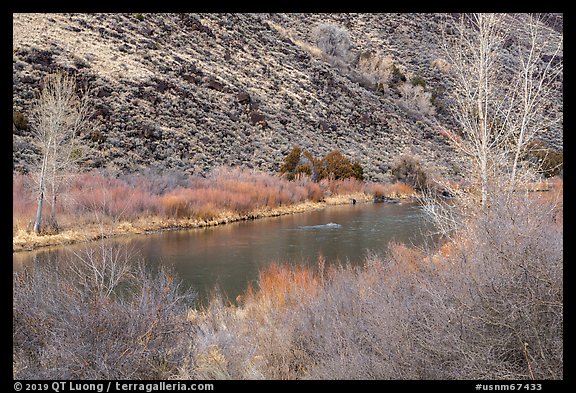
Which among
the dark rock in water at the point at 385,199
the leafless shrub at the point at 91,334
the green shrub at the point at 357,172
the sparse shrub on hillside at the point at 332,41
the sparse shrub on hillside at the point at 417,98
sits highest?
the sparse shrub on hillside at the point at 332,41

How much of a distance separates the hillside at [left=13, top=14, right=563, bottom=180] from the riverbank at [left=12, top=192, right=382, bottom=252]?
26.2 ft

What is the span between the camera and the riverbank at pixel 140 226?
57.1 feet

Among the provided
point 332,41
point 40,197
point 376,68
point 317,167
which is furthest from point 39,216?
point 376,68

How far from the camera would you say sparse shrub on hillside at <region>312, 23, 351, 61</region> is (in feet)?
200

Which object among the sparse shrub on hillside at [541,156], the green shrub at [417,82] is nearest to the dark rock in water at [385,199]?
the sparse shrub on hillside at [541,156]

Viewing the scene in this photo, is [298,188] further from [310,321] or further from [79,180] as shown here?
[310,321]

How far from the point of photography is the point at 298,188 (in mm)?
30391

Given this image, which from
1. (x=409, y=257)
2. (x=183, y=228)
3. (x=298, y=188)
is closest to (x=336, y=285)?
(x=409, y=257)

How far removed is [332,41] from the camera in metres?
61.6

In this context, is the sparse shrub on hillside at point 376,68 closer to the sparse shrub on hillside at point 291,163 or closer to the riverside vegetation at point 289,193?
the riverside vegetation at point 289,193

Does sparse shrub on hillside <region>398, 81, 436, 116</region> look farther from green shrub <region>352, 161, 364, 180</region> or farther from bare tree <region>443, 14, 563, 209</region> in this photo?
bare tree <region>443, 14, 563, 209</region>

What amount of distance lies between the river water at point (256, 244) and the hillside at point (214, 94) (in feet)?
20.2

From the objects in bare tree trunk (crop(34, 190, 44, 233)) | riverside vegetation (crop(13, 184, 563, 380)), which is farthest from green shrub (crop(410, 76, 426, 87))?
riverside vegetation (crop(13, 184, 563, 380))

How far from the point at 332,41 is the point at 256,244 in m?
48.6
